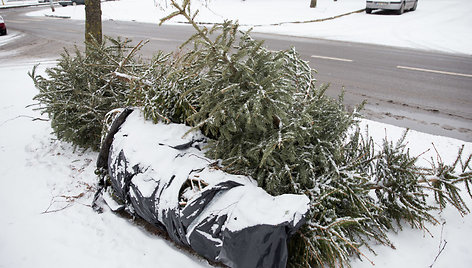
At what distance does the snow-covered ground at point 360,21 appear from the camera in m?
11.3

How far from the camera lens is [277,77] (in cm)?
251

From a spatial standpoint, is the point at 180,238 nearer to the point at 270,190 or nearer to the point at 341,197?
the point at 270,190

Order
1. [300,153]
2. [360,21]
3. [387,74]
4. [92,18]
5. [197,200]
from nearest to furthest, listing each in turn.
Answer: [197,200], [300,153], [92,18], [387,74], [360,21]

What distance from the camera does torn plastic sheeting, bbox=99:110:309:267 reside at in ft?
6.86

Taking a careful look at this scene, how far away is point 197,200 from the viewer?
231 centimetres

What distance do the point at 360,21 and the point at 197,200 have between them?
1586 centimetres

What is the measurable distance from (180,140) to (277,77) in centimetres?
118

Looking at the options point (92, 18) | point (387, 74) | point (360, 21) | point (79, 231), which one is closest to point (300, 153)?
point (79, 231)

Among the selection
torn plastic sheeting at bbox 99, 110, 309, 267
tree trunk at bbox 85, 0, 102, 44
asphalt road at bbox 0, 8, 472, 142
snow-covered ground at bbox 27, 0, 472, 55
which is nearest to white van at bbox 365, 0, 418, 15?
snow-covered ground at bbox 27, 0, 472, 55

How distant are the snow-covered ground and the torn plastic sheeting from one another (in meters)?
4.47

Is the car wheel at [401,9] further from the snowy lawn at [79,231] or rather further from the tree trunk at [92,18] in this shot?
the tree trunk at [92,18]

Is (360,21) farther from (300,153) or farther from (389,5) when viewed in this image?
(300,153)

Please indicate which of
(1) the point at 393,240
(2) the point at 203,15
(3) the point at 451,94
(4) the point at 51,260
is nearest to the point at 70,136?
(4) the point at 51,260

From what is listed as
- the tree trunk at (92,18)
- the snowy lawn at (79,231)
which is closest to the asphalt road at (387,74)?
the tree trunk at (92,18)
